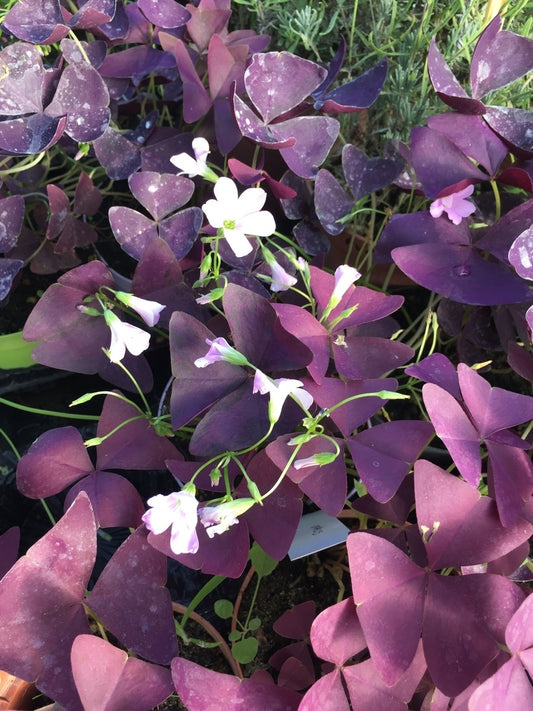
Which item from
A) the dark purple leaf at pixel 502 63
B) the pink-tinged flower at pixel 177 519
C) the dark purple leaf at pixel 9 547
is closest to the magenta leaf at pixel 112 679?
the pink-tinged flower at pixel 177 519

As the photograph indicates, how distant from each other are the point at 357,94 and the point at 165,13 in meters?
0.33

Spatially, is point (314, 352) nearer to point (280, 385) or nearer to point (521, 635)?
point (280, 385)

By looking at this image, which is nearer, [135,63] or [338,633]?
[338,633]

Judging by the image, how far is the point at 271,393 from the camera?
0.63m

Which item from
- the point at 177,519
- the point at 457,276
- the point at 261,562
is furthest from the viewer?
the point at 261,562

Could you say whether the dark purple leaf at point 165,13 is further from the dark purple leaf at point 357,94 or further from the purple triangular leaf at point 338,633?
the purple triangular leaf at point 338,633

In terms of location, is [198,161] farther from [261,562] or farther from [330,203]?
[261,562]

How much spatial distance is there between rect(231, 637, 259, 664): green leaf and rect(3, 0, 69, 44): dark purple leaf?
91 cm

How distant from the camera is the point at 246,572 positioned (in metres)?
1.03

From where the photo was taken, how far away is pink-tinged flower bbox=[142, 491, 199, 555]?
1.95 ft

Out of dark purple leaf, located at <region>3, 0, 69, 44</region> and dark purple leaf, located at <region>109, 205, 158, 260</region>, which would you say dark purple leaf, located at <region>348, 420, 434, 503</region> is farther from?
dark purple leaf, located at <region>3, 0, 69, 44</region>

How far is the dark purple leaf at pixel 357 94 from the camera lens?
0.89 meters

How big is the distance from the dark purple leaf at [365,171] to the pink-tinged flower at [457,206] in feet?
0.37

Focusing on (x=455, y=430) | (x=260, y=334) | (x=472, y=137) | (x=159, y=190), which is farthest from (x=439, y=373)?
(x=159, y=190)
